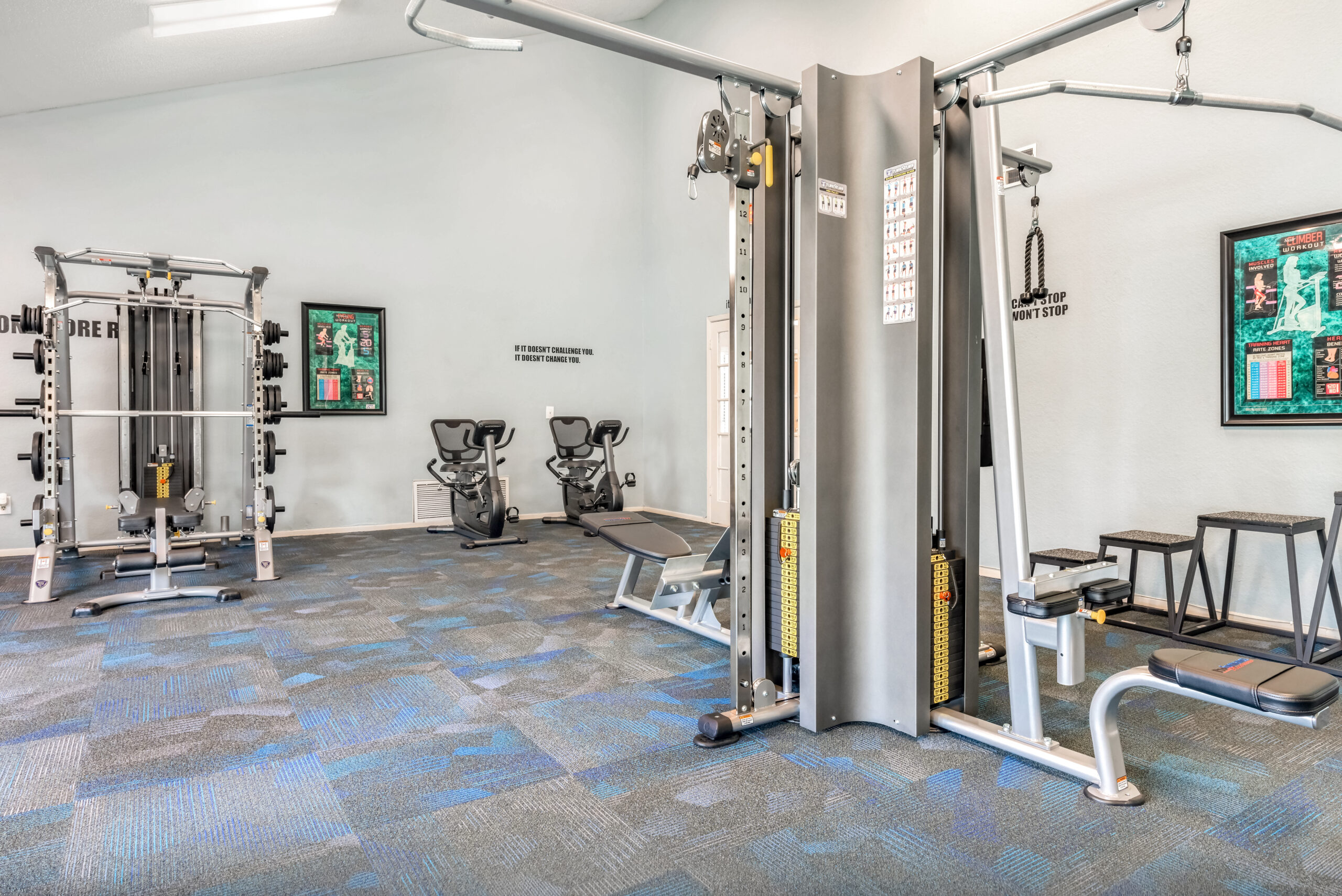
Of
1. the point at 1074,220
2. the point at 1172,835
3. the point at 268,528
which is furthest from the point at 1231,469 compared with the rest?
the point at 268,528

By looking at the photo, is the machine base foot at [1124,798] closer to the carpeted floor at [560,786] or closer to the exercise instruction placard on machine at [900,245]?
the carpeted floor at [560,786]

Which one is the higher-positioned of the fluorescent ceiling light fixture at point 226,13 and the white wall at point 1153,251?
the fluorescent ceiling light fixture at point 226,13

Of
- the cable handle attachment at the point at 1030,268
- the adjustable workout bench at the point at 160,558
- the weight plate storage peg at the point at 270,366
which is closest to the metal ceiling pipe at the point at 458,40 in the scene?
→ the cable handle attachment at the point at 1030,268

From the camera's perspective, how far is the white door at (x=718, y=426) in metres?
7.43

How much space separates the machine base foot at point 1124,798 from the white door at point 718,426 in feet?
17.7

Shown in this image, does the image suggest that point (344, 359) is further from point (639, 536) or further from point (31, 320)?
point (639, 536)

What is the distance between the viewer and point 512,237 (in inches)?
307

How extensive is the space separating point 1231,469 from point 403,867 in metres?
3.99

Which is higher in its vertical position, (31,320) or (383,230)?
(383,230)

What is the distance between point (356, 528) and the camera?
7.05 meters

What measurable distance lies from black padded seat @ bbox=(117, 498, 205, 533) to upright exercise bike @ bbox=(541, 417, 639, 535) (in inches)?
124

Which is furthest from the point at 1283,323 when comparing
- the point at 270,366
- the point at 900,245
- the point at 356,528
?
the point at 356,528

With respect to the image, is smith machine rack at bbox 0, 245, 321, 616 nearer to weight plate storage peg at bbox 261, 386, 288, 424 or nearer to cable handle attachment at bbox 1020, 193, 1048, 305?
weight plate storage peg at bbox 261, 386, 288, 424

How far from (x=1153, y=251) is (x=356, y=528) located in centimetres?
636
